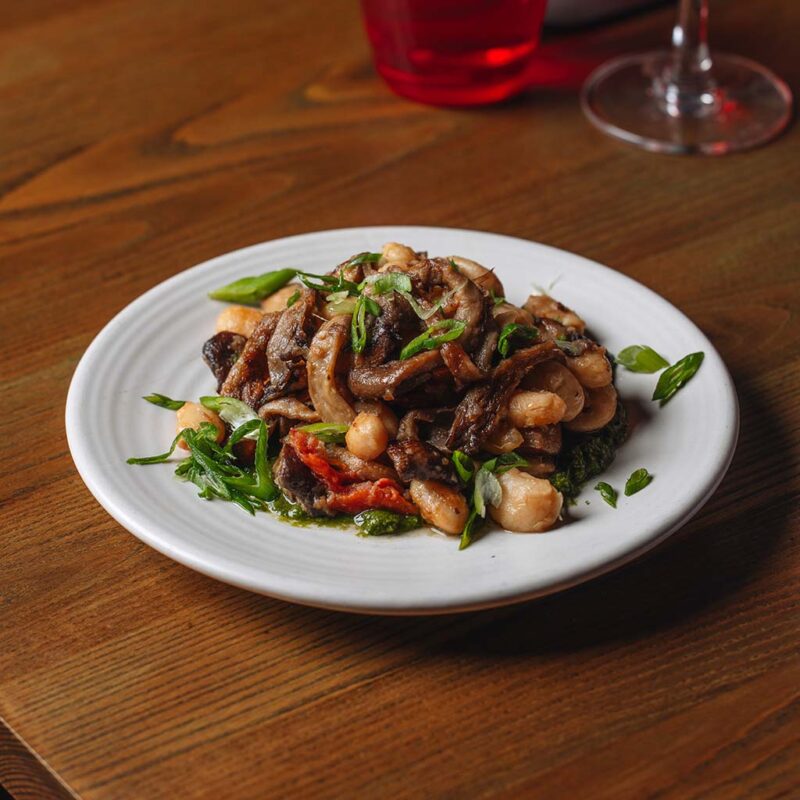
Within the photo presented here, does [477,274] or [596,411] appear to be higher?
[477,274]

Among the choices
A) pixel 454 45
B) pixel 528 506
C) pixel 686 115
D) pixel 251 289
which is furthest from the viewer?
pixel 686 115

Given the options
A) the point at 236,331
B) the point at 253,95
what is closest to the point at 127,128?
the point at 253,95

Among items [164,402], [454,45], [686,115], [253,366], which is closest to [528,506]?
[253,366]

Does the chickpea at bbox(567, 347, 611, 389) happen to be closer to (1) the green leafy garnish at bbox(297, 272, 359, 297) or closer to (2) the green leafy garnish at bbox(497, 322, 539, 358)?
(2) the green leafy garnish at bbox(497, 322, 539, 358)

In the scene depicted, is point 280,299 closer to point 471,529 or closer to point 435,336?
point 435,336

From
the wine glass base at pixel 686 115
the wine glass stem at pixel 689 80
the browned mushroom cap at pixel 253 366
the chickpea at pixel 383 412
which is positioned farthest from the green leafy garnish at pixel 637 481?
the wine glass stem at pixel 689 80

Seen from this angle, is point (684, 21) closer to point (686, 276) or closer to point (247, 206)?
point (686, 276)

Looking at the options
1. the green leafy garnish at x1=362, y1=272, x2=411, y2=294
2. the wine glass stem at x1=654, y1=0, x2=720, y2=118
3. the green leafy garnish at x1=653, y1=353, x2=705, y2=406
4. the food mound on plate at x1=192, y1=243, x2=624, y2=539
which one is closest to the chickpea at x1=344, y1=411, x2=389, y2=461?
the food mound on plate at x1=192, y1=243, x2=624, y2=539
